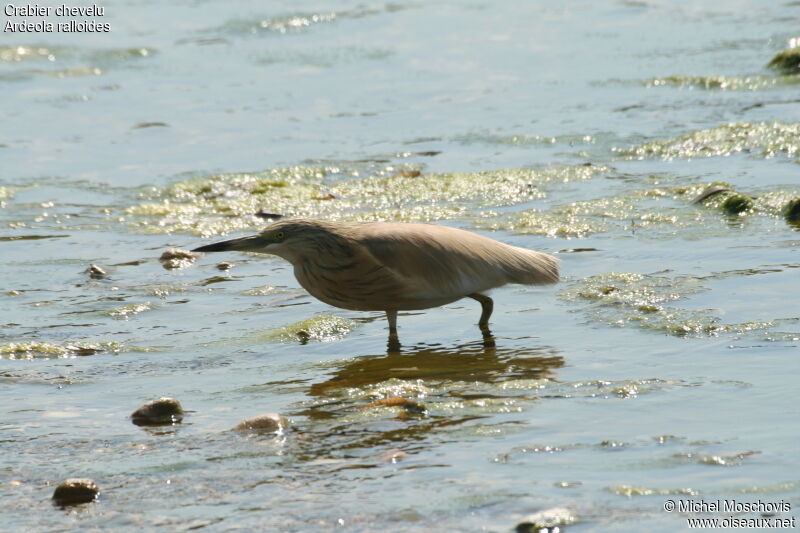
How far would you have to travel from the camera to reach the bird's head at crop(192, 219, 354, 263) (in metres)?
7.54

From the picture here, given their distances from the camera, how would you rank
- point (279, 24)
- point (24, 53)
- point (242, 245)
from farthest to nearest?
point (279, 24), point (24, 53), point (242, 245)

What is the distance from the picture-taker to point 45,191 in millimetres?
11562

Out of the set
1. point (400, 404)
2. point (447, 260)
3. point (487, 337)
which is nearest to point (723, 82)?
point (447, 260)

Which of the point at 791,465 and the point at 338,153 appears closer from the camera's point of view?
the point at 791,465

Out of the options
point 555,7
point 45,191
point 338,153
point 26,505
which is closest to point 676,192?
point 338,153

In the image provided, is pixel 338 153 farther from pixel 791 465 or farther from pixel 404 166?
pixel 791 465

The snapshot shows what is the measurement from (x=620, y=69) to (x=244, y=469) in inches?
434

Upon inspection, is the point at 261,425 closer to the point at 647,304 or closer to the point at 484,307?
the point at 484,307

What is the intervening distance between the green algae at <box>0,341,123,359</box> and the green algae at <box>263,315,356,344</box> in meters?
0.90

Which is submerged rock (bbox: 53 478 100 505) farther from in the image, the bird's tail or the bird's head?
the bird's tail

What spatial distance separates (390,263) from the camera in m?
7.46

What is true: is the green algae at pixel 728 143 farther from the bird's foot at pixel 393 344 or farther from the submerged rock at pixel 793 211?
the bird's foot at pixel 393 344

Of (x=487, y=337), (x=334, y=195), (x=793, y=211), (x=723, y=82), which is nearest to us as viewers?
(x=487, y=337)

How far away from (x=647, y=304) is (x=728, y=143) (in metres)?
4.63
